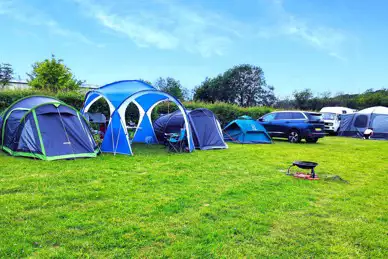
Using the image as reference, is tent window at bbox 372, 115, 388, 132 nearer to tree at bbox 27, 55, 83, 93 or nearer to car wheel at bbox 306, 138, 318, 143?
car wheel at bbox 306, 138, 318, 143

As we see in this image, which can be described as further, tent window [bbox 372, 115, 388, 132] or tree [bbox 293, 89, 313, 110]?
tree [bbox 293, 89, 313, 110]

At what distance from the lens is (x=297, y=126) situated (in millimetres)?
13031

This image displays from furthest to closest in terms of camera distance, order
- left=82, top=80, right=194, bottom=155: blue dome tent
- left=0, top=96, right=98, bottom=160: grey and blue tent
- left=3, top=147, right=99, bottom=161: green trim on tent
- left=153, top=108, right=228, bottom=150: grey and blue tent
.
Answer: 1. left=153, top=108, right=228, bottom=150: grey and blue tent
2. left=82, top=80, right=194, bottom=155: blue dome tent
3. left=0, top=96, right=98, bottom=160: grey and blue tent
4. left=3, top=147, right=99, bottom=161: green trim on tent

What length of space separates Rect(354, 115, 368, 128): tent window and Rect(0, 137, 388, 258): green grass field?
13.7 m

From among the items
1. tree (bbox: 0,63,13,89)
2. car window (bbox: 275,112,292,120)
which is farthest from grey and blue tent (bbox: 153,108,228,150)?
tree (bbox: 0,63,13,89)

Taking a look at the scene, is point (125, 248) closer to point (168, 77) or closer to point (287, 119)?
point (287, 119)

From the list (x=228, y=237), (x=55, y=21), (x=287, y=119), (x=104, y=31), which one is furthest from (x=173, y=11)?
(x=228, y=237)

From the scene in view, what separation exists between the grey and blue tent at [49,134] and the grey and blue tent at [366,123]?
680 inches

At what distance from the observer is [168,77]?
1455 inches

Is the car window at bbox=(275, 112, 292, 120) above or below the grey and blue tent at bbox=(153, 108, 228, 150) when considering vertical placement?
above

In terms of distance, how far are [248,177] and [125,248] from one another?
11.6ft

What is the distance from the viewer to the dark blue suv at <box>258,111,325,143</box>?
42.1 feet

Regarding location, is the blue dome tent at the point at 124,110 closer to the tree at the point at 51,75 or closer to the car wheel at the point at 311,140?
the car wheel at the point at 311,140

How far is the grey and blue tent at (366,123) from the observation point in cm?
1703
